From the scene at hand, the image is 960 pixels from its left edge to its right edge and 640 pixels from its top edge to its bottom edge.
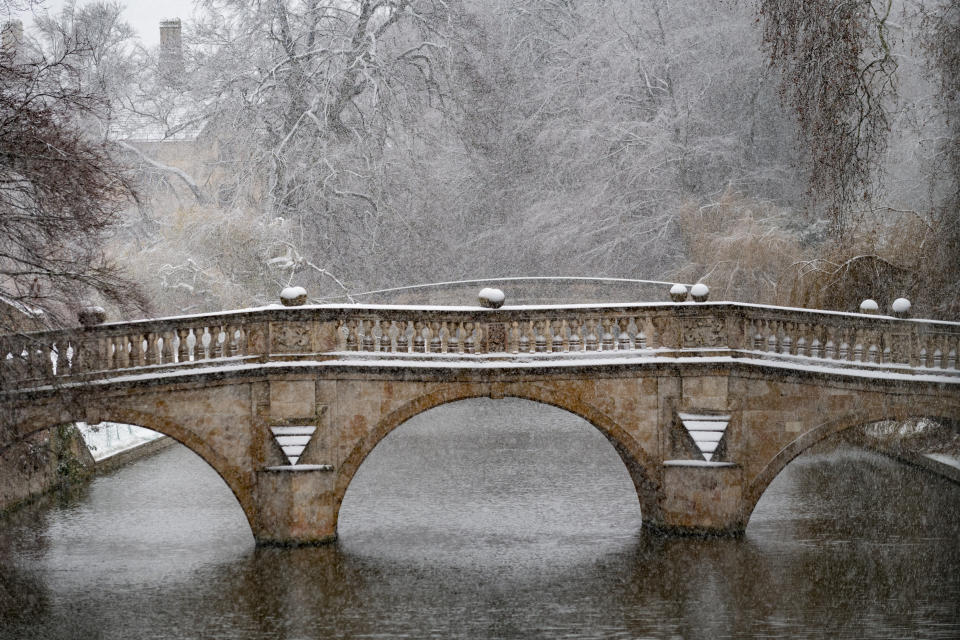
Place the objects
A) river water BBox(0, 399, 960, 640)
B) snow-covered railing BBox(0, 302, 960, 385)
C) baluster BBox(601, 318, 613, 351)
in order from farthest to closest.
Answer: baluster BBox(601, 318, 613, 351) → snow-covered railing BBox(0, 302, 960, 385) → river water BBox(0, 399, 960, 640)

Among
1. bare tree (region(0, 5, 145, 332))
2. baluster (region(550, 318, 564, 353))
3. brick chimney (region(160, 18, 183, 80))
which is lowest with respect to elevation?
baluster (region(550, 318, 564, 353))

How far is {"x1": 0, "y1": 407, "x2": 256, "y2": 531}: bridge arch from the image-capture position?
52.4 ft

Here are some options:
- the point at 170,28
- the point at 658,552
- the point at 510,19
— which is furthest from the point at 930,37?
the point at 170,28

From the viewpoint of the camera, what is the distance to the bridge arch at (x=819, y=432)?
1669cm

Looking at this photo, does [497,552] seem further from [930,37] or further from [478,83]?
[478,83]

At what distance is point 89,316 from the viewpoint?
1603cm

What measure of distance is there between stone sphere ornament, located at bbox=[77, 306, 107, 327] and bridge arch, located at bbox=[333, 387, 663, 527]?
357 centimetres

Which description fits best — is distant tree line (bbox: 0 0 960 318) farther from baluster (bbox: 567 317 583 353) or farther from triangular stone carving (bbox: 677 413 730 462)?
baluster (bbox: 567 317 583 353)

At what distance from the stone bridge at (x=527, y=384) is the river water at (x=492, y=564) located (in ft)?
3.00

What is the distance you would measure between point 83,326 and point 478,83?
19.2 m

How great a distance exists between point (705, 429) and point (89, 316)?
786 centimetres

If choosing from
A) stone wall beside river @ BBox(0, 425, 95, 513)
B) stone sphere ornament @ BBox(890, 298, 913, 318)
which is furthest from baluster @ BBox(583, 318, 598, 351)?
stone wall beside river @ BBox(0, 425, 95, 513)

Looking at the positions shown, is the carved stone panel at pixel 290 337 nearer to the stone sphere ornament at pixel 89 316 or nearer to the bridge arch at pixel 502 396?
the bridge arch at pixel 502 396

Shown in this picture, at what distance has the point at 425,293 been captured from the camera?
29.0 metres
